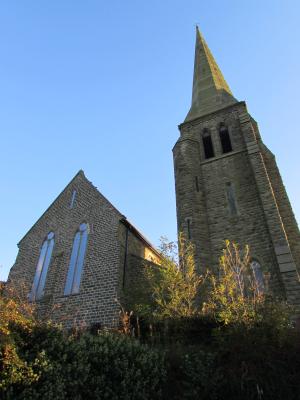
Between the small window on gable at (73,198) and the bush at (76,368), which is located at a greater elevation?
the small window on gable at (73,198)

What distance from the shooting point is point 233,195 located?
17.9m

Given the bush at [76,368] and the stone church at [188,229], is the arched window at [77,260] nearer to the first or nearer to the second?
the stone church at [188,229]

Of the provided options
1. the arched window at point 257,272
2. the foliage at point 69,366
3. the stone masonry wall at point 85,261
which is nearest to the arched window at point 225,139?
the arched window at point 257,272

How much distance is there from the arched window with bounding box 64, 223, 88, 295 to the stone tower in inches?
205

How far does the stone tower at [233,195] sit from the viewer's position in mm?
14617

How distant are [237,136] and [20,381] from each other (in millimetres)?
18018

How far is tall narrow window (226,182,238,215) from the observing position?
57.1 ft

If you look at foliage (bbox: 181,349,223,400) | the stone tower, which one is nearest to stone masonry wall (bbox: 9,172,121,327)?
the stone tower

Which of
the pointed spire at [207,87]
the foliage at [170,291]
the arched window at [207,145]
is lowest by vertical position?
the foliage at [170,291]

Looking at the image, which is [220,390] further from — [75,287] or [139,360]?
[75,287]

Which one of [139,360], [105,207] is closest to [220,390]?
[139,360]

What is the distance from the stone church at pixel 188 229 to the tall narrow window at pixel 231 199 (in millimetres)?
58

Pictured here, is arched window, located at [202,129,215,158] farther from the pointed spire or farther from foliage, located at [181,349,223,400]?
foliage, located at [181,349,223,400]

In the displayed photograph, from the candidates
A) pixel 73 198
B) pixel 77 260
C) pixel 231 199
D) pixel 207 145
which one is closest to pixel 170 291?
pixel 77 260
